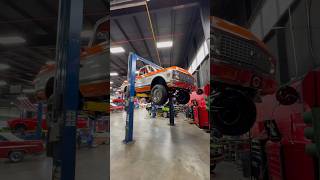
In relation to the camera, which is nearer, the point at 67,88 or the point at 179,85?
the point at 67,88

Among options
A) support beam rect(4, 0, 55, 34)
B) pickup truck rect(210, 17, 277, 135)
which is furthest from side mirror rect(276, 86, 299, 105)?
support beam rect(4, 0, 55, 34)

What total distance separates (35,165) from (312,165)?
2480 mm

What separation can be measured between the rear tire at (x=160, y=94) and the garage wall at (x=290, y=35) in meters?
2.80

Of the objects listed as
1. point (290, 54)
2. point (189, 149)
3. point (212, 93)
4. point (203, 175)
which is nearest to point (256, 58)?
point (290, 54)

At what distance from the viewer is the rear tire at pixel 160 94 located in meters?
3.51

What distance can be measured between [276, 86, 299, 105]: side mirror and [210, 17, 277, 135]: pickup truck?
1.2 inches

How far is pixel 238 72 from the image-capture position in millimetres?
740

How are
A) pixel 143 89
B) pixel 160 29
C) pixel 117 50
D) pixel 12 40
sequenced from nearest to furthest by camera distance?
1. pixel 12 40
2. pixel 143 89
3. pixel 160 29
4. pixel 117 50

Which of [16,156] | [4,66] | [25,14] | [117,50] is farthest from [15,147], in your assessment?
[117,50]

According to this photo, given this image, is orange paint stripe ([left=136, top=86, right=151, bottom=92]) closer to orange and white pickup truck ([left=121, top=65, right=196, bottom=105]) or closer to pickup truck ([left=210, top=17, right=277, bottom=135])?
orange and white pickup truck ([left=121, top=65, right=196, bottom=105])

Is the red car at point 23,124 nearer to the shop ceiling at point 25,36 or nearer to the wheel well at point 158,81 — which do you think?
the shop ceiling at point 25,36

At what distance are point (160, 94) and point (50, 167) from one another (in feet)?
7.02

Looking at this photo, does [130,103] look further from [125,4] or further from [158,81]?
[125,4]

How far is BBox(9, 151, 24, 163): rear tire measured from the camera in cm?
221
